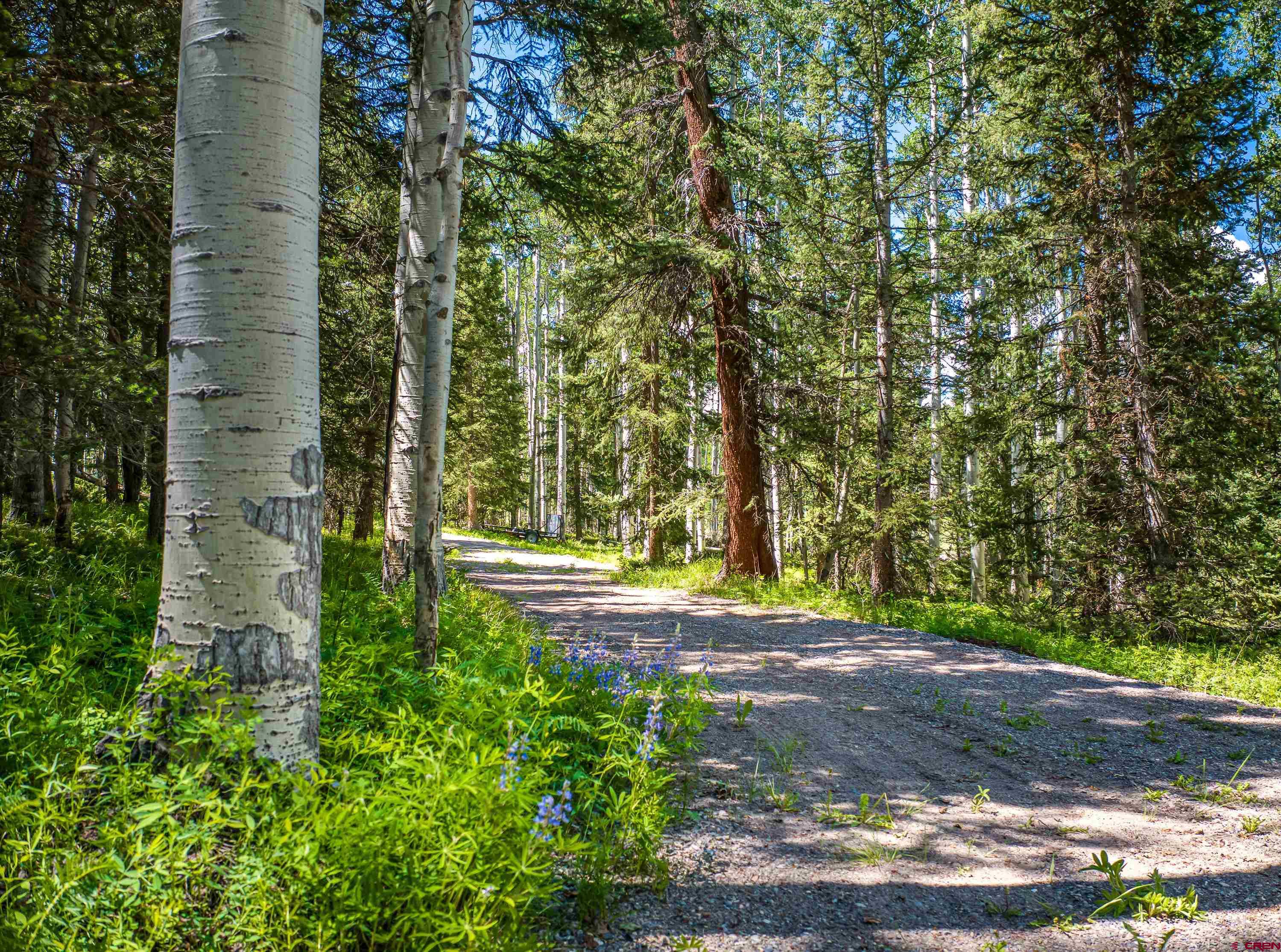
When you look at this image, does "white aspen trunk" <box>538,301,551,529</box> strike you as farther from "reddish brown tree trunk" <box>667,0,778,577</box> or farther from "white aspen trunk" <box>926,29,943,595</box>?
"reddish brown tree trunk" <box>667,0,778,577</box>

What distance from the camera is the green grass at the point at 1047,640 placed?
6496 millimetres

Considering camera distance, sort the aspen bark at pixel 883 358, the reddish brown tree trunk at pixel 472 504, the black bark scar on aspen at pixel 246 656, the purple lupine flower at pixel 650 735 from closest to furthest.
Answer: the black bark scar on aspen at pixel 246 656, the purple lupine flower at pixel 650 735, the aspen bark at pixel 883 358, the reddish brown tree trunk at pixel 472 504

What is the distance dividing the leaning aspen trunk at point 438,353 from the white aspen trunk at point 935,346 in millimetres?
8137

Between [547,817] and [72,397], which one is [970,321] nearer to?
[547,817]

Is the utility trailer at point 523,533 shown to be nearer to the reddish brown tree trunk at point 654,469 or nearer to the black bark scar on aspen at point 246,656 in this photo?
the reddish brown tree trunk at point 654,469

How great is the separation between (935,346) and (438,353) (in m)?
9.91

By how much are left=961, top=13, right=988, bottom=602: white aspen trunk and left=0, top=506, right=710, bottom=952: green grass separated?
9.31m

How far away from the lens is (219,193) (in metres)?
2.24

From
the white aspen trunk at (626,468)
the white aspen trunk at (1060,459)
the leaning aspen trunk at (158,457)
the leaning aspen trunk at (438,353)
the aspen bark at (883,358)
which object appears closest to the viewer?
the leaning aspen trunk at (438,353)

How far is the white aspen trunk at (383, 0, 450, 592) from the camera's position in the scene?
5059 millimetres

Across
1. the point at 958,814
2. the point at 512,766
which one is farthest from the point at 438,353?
the point at 958,814

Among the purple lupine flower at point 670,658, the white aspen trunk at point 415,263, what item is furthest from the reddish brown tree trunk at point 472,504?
the purple lupine flower at point 670,658

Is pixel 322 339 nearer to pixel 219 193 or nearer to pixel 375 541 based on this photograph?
pixel 219 193

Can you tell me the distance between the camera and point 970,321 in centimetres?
1299
